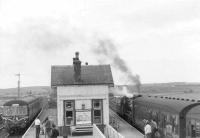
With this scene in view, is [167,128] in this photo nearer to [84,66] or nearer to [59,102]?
[59,102]

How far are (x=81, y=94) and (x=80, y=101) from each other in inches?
18.9

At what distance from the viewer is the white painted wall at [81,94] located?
27.3m

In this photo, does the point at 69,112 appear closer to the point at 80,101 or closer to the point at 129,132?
the point at 80,101

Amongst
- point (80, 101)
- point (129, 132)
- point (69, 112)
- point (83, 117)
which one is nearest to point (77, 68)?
point (80, 101)

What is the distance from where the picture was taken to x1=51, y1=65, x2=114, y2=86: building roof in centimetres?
2797

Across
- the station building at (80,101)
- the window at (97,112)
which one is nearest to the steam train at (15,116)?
the station building at (80,101)

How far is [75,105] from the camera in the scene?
90.0 ft

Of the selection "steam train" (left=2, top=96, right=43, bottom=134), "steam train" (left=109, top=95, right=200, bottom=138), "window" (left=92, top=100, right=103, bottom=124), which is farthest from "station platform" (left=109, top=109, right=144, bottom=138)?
"steam train" (left=2, top=96, right=43, bottom=134)

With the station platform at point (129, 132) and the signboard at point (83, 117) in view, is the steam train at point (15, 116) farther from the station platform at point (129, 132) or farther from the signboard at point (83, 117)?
the station platform at point (129, 132)

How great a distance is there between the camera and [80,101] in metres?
27.5

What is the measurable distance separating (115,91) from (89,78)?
22.5 metres

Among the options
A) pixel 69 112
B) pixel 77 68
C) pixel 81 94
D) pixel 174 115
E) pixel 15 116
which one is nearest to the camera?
pixel 174 115

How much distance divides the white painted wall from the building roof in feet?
1.02

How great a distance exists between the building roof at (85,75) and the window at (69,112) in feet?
4.51
